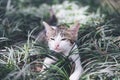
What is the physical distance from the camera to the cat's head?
18.6 feet

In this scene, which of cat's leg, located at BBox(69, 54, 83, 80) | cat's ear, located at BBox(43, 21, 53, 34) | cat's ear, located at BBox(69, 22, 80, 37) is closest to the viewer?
cat's leg, located at BBox(69, 54, 83, 80)

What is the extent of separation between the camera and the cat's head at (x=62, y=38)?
568 centimetres

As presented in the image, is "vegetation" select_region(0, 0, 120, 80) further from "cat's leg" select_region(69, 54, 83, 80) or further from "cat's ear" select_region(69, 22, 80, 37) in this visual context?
"cat's ear" select_region(69, 22, 80, 37)

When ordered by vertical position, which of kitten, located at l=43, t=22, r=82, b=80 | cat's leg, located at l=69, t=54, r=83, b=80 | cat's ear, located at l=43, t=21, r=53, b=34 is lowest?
cat's leg, located at l=69, t=54, r=83, b=80

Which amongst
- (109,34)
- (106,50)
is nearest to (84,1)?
(109,34)

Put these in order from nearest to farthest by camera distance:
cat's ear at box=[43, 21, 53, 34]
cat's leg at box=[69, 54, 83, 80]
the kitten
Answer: cat's leg at box=[69, 54, 83, 80]
the kitten
cat's ear at box=[43, 21, 53, 34]

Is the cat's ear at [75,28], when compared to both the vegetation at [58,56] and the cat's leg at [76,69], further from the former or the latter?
the cat's leg at [76,69]

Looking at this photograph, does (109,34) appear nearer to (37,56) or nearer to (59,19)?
(37,56)

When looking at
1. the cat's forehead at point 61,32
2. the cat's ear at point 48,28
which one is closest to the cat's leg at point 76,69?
the cat's forehead at point 61,32

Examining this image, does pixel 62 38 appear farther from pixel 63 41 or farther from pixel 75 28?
pixel 75 28

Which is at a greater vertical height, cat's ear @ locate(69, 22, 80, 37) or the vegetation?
cat's ear @ locate(69, 22, 80, 37)

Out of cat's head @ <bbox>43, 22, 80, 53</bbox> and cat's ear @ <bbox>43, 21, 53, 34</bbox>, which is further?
cat's ear @ <bbox>43, 21, 53, 34</bbox>

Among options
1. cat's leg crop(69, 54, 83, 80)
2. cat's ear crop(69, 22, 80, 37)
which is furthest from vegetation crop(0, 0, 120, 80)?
cat's ear crop(69, 22, 80, 37)

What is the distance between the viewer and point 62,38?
18.9ft
